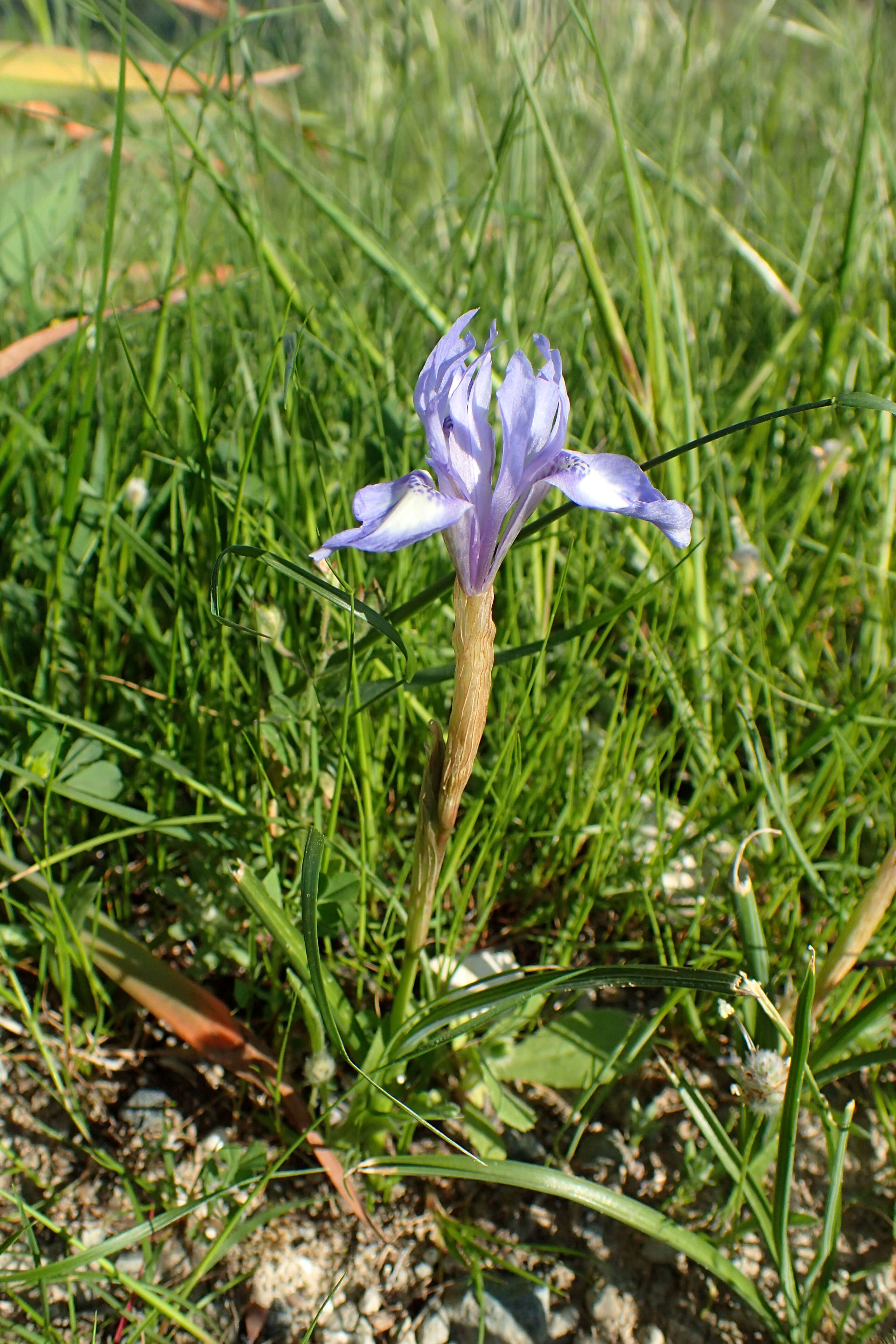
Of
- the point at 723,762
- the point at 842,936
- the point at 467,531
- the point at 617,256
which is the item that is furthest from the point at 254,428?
the point at 617,256

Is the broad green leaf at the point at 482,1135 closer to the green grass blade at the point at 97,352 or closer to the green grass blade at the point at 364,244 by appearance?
the green grass blade at the point at 97,352

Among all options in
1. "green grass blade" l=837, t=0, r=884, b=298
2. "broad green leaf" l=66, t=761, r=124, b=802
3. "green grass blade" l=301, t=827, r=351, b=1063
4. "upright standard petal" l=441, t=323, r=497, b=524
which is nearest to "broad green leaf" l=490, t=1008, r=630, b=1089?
"green grass blade" l=301, t=827, r=351, b=1063

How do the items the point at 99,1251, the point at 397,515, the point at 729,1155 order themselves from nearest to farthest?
the point at 397,515 → the point at 99,1251 → the point at 729,1155

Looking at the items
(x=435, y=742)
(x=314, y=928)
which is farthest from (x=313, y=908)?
(x=435, y=742)

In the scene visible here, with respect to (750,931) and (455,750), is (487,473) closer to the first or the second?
(455,750)

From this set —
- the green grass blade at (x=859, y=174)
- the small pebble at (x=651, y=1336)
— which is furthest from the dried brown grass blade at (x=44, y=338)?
the small pebble at (x=651, y=1336)

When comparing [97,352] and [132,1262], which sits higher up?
[97,352]
